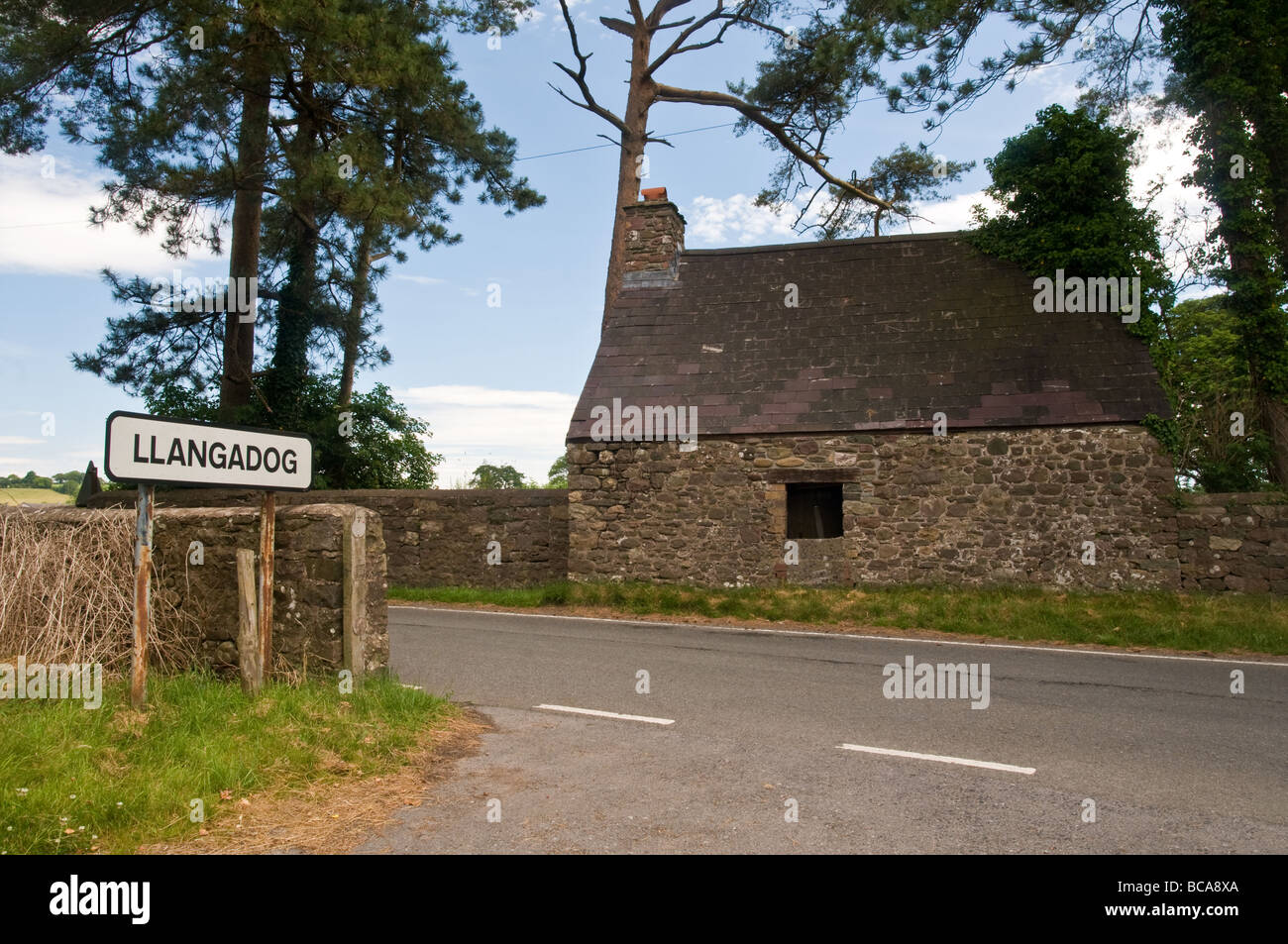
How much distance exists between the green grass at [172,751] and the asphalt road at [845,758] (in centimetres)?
79

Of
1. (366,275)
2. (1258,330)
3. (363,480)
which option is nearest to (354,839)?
(1258,330)

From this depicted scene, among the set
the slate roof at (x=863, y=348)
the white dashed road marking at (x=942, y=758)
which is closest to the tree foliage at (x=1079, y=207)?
the slate roof at (x=863, y=348)

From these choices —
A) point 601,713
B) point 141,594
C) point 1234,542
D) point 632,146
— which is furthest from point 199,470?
point 632,146

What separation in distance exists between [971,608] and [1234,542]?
14.6ft

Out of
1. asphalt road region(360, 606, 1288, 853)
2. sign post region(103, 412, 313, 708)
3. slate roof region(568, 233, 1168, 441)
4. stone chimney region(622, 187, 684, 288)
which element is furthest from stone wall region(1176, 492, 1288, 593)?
sign post region(103, 412, 313, 708)

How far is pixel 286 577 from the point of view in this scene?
23.8 feet

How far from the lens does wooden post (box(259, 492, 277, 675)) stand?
682 cm

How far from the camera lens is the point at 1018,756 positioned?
626cm

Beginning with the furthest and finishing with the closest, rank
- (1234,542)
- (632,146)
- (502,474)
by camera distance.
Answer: (502,474), (632,146), (1234,542)

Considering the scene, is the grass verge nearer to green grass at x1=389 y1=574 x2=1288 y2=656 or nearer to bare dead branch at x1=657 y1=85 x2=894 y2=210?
green grass at x1=389 y1=574 x2=1288 y2=656

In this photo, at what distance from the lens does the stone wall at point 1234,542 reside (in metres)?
14.1

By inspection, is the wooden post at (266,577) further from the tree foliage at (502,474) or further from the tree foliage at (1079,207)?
the tree foliage at (502,474)

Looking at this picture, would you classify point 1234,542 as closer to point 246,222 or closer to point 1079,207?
point 1079,207
